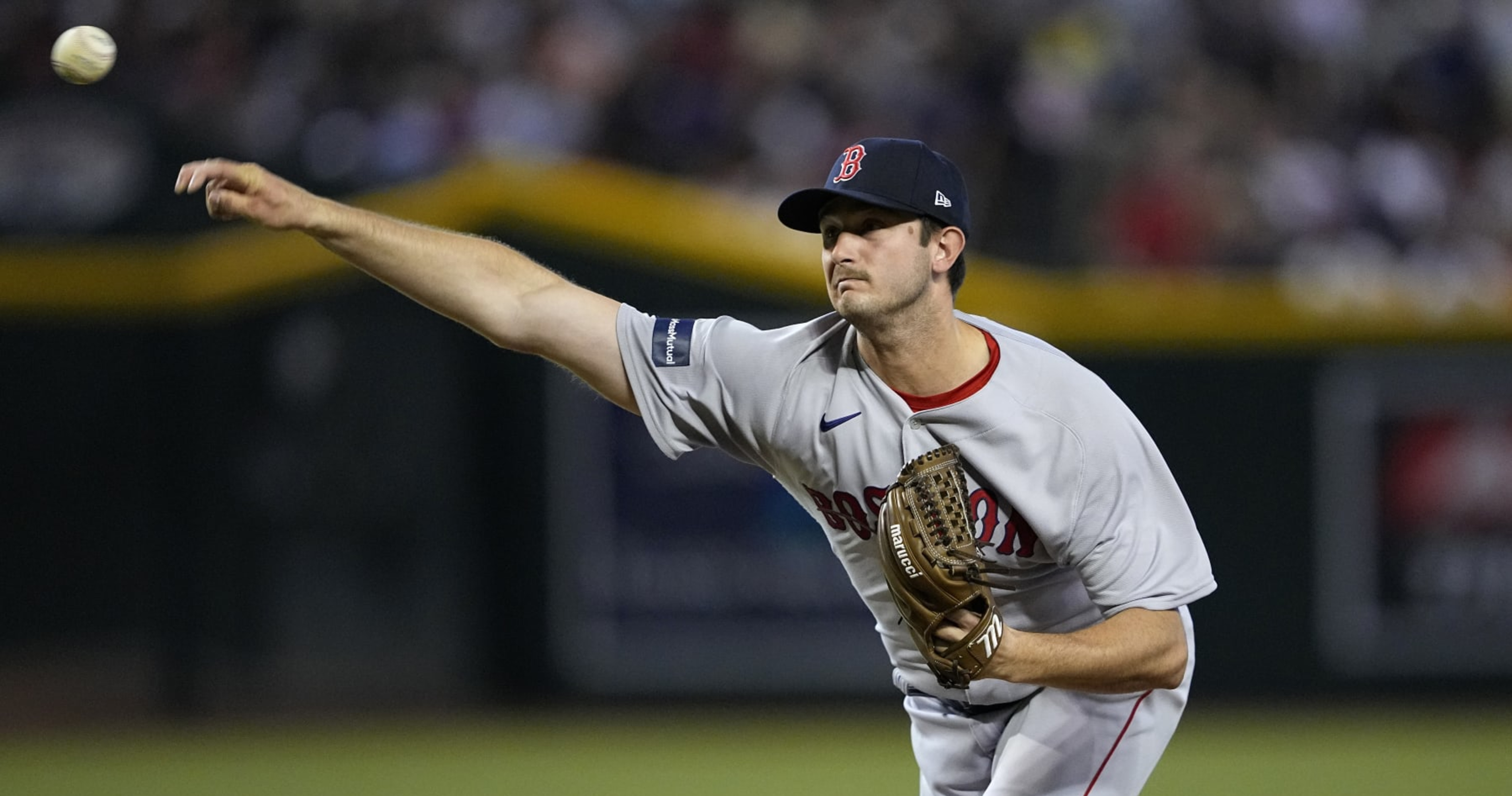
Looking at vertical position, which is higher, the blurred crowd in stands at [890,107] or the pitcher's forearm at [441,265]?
the blurred crowd in stands at [890,107]

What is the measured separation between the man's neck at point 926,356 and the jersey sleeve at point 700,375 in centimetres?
25

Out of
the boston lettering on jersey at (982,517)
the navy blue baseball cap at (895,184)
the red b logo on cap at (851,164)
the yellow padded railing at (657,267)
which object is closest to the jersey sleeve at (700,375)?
the boston lettering on jersey at (982,517)

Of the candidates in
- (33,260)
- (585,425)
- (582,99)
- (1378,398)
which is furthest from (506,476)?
(1378,398)

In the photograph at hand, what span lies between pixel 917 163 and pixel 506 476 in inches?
219

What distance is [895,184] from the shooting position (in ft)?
13.1

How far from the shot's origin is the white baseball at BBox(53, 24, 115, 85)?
4.35m

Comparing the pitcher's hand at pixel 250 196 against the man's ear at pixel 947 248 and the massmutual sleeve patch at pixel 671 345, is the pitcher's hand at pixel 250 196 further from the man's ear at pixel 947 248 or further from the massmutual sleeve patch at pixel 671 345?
the man's ear at pixel 947 248

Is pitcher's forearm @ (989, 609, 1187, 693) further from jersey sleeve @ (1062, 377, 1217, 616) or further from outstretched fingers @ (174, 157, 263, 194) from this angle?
outstretched fingers @ (174, 157, 263, 194)

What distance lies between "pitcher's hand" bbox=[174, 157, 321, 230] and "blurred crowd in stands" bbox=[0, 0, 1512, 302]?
18.6ft

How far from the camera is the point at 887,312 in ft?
13.2

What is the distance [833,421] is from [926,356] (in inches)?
10.4

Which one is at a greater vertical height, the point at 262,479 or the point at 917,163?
the point at 917,163

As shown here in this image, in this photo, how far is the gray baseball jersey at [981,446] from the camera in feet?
13.2

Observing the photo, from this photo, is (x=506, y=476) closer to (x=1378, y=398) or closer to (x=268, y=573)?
(x=268, y=573)
